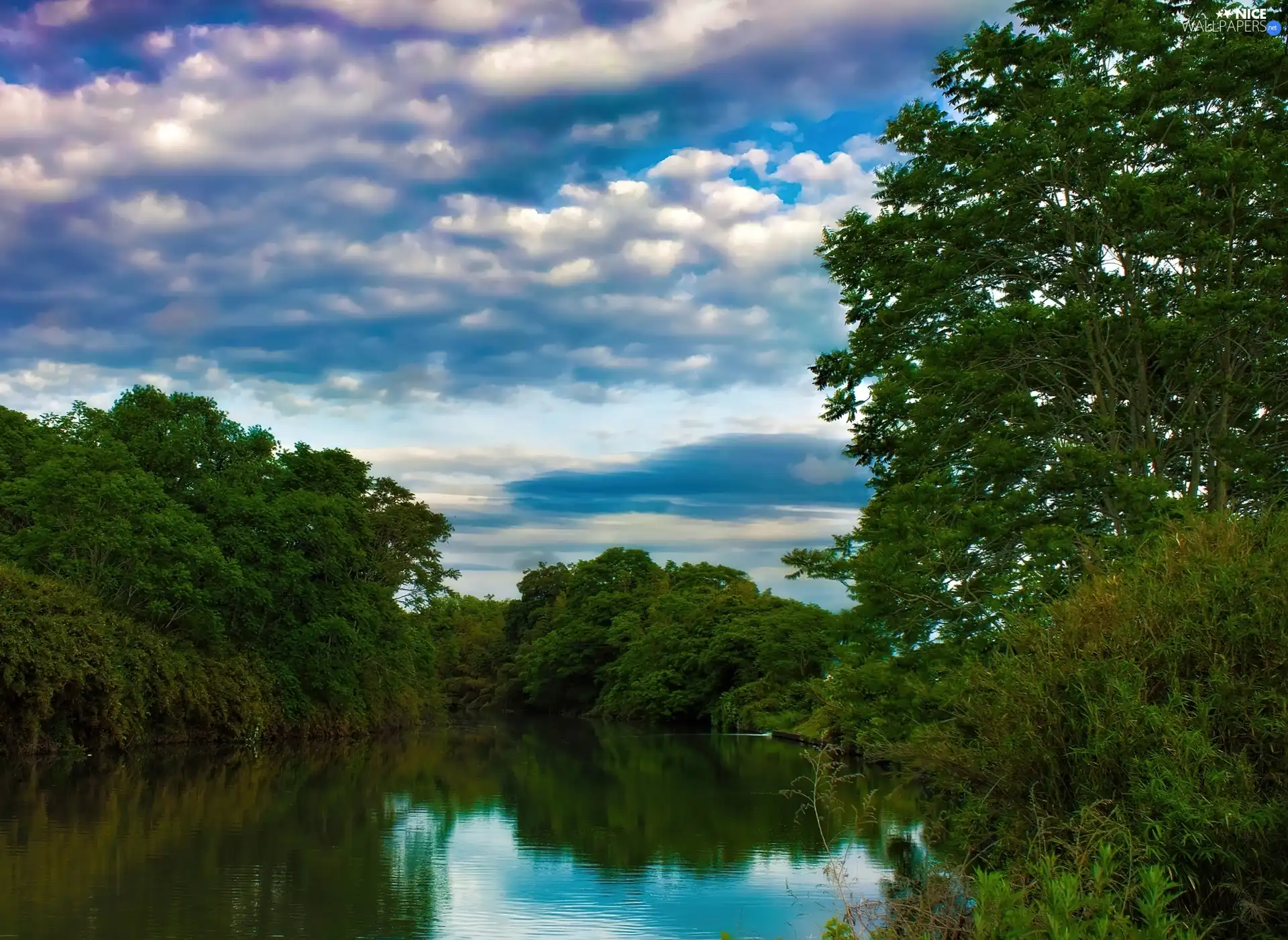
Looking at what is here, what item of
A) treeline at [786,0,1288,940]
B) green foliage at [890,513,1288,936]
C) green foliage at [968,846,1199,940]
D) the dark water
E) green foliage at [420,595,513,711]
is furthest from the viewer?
green foliage at [420,595,513,711]

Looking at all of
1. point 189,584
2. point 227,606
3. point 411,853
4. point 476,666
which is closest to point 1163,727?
point 411,853

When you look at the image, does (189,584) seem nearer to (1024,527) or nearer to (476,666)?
(1024,527)

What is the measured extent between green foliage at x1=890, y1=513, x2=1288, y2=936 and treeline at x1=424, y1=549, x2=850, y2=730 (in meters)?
46.8

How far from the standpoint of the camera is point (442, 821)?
74.9ft

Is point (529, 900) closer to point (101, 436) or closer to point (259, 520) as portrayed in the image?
point (101, 436)

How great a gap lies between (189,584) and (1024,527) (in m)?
29.3

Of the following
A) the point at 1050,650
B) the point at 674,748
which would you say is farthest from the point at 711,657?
the point at 1050,650

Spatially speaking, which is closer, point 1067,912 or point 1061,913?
point 1067,912

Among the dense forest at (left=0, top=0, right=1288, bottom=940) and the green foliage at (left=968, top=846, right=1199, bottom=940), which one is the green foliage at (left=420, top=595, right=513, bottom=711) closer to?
the dense forest at (left=0, top=0, right=1288, bottom=940)

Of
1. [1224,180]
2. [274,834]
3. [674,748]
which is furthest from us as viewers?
[674,748]

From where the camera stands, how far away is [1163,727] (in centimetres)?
902

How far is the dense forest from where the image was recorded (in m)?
8.97

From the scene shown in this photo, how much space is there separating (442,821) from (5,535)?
78.4 feet

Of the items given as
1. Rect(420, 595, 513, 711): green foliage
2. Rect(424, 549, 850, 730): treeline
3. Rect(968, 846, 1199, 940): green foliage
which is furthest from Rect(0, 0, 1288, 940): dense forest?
Rect(420, 595, 513, 711): green foliage
